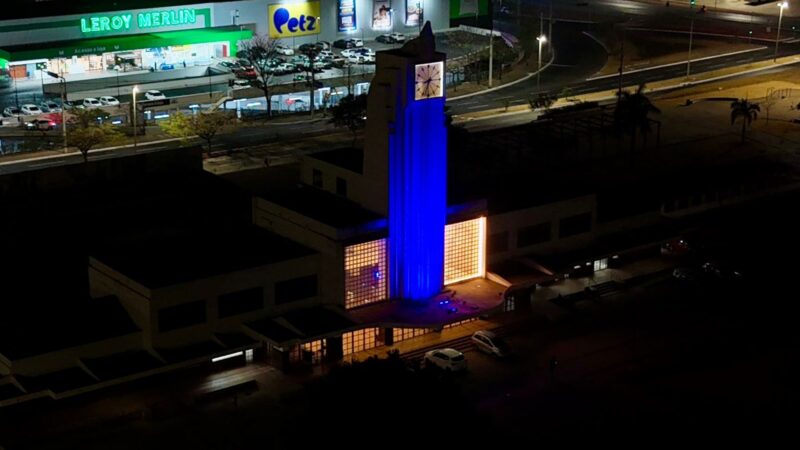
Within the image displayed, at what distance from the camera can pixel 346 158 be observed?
74.0 metres

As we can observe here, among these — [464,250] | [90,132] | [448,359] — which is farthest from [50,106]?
[448,359]

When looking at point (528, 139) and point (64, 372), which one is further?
point (528, 139)

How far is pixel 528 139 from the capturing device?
103 meters

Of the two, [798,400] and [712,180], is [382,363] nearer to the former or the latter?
[798,400]

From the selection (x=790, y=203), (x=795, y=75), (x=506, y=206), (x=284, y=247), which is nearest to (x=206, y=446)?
(x=284, y=247)

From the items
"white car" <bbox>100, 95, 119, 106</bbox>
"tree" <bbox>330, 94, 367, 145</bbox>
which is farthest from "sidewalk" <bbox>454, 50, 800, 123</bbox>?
"white car" <bbox>100, 95, 119, 106</bbox>

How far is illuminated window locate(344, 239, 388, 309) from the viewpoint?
67.5 m

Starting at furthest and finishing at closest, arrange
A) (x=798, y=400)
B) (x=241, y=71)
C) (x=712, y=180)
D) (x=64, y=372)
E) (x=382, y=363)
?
(x=241, y=71) → (x=712, y=180) → (x=798, y=400) → (x=64, y=372) → (x=382, y=363)

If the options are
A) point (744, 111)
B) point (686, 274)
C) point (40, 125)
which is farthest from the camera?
point (40, 125)

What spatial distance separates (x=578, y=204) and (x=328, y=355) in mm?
18235

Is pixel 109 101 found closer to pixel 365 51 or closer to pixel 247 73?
pixel 247 73

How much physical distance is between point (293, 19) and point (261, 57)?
47.3 feet

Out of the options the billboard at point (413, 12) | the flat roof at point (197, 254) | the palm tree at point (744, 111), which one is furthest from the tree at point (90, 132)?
the palm tree at point (744, 111)

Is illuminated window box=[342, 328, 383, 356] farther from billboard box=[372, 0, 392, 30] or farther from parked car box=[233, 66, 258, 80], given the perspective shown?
billboard box=[372, 0, 392, 30]
